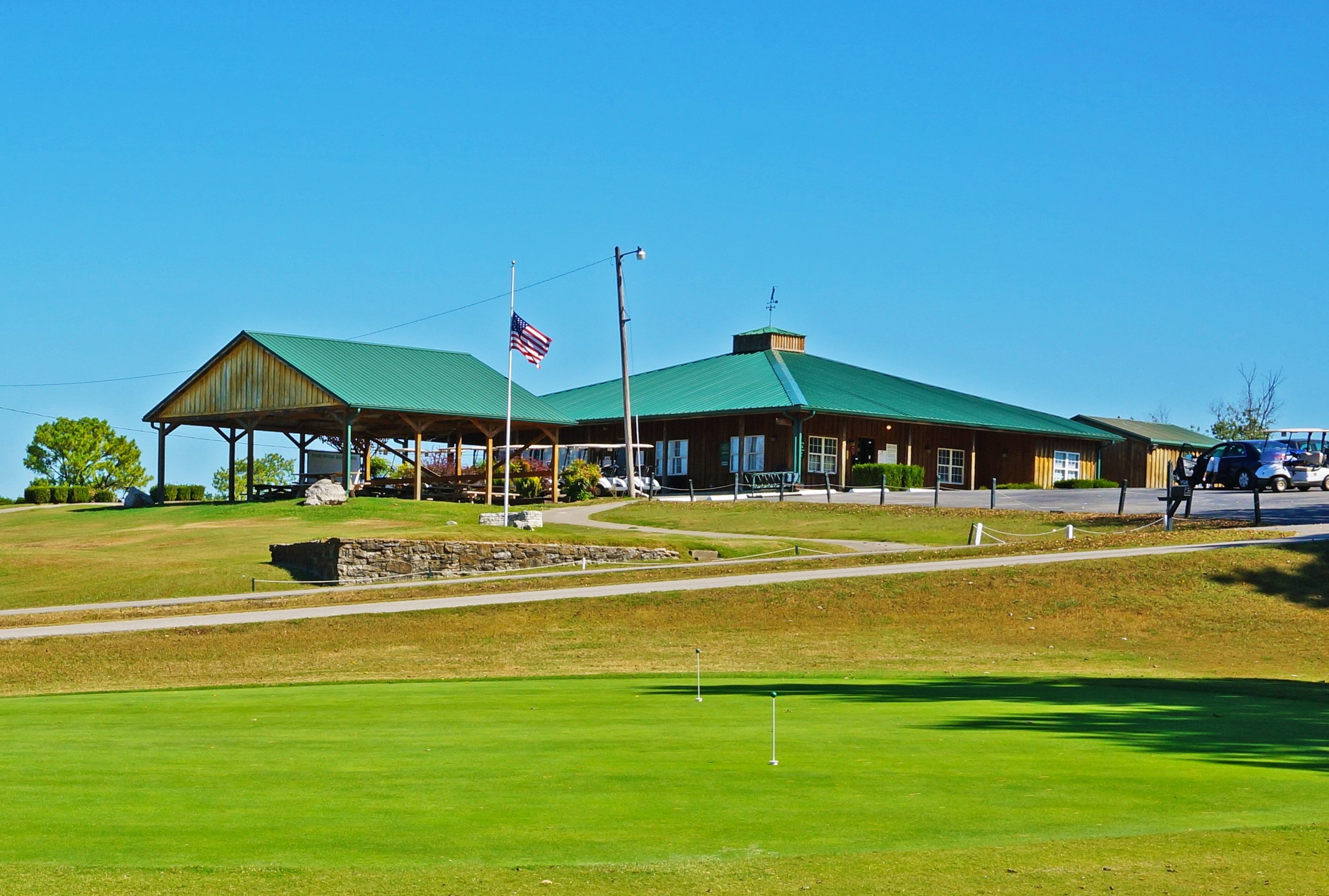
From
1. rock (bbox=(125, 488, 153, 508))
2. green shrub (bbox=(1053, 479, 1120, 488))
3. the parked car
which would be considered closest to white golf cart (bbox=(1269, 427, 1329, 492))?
the parked car

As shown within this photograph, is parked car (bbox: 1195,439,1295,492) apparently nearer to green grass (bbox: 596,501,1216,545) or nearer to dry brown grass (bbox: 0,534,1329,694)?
green grass (bbox: 596,501,1216,545)

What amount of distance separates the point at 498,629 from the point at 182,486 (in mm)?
45469

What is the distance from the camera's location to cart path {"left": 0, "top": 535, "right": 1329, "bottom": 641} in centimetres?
2481

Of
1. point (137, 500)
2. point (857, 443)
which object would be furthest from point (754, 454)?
point (137, 500)

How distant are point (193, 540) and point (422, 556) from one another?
372 inches

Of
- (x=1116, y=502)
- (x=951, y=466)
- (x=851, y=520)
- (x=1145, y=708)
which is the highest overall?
(x=951, y=466)

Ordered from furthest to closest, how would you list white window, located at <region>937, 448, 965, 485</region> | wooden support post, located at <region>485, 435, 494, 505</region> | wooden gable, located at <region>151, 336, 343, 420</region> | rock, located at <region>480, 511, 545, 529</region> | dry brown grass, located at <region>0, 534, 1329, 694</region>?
white window, located at <region>937, 448, 965, 485</region>
wooden gable, located at <region>151, 336, 343, 420</region>
wooden support post, located at <region>485, 435, 494, 505</region>
rock, located at <region>480, 511, 545, 529</region>
dry brown grass, located at <region>0, 534, 1329, 694</region>

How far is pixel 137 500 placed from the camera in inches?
2159

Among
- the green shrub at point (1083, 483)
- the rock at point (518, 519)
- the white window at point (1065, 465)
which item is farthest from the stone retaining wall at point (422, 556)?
the white window at point (1065, 465)

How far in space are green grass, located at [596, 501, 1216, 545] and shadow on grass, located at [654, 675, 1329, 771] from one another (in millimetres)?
20397

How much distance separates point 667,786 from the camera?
820 centimetres

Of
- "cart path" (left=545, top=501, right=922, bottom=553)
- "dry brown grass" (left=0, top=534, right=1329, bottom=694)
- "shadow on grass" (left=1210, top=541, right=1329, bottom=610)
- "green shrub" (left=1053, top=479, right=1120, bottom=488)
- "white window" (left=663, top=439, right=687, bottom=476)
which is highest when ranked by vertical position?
"white window" (left=663, top=439, right=687, bottom=476)

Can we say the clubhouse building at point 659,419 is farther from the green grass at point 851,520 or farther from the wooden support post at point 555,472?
the green grass at point 851,520

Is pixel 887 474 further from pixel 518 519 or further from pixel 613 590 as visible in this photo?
pixel 613 590
